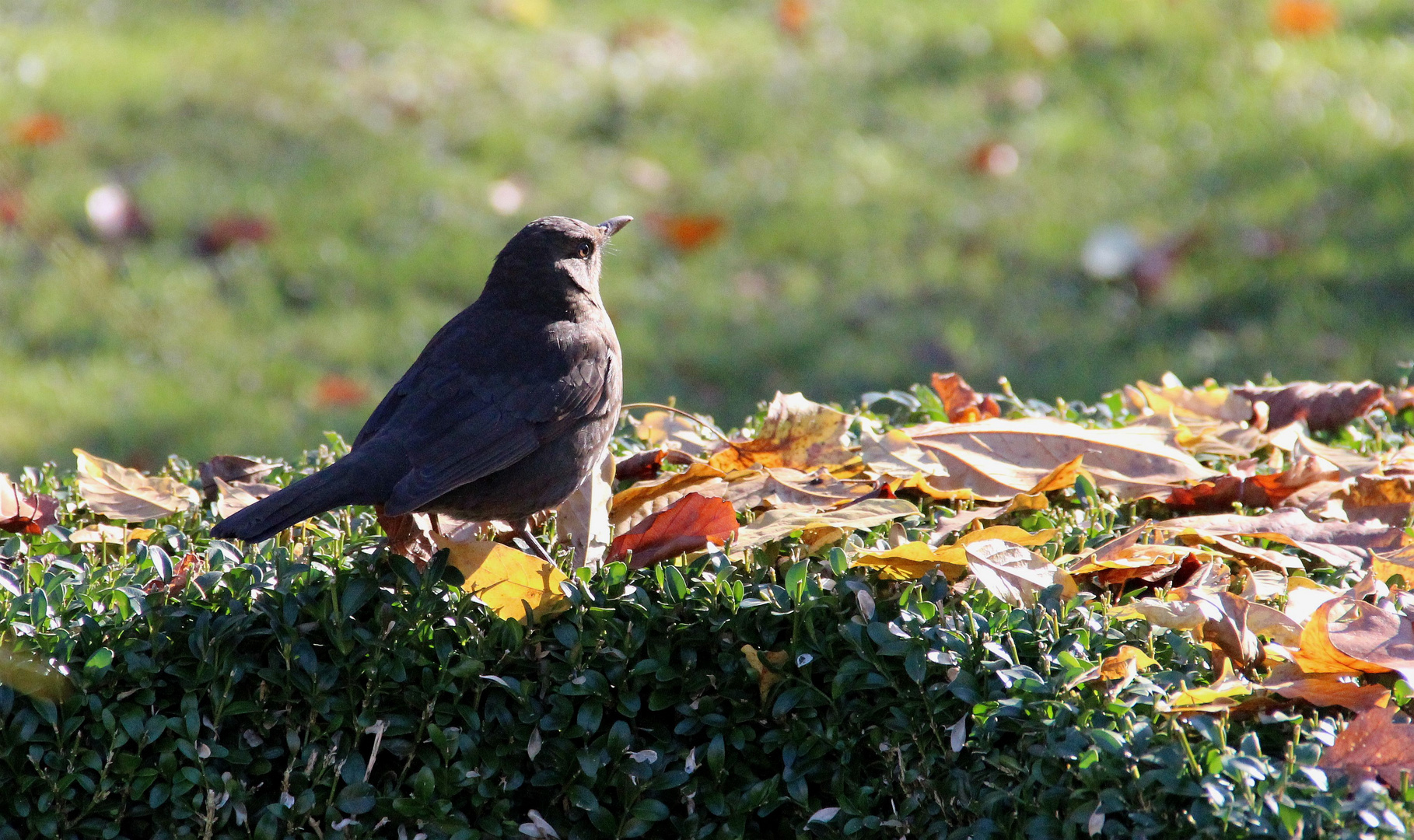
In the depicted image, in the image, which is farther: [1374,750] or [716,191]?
[716,191]

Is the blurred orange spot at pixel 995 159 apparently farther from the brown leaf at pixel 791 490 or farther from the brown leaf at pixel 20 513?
the brown leaf at pixel 20 513

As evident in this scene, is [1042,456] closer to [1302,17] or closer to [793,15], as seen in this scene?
[793,15]

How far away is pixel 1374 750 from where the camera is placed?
221cm

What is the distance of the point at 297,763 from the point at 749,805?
0.87 metres

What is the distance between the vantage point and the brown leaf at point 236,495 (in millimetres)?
3373

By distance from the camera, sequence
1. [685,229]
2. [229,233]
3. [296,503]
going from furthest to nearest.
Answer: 1. [685,229]
2. [229,233]
3. [296,503]

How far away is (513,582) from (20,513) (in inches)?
54.7

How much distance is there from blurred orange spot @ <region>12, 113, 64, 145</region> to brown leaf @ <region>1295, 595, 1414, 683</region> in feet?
23.2

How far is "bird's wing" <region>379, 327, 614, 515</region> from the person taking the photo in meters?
3.04

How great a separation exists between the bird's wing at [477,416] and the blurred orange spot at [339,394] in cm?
290

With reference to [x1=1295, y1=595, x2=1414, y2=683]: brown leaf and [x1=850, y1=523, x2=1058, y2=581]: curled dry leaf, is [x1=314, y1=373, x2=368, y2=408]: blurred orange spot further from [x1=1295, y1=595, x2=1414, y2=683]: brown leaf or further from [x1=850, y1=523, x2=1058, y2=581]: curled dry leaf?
[x1=1295, y1=595, x2=1414, y2=683]: brown leaf

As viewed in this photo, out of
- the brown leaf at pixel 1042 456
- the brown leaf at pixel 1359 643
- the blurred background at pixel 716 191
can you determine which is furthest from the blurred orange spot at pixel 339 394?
the brown leaf at pixel 1359 643

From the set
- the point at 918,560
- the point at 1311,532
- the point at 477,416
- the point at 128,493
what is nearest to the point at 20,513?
the point at 128,493

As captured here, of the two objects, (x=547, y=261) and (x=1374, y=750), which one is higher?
(x=547, y=261)
